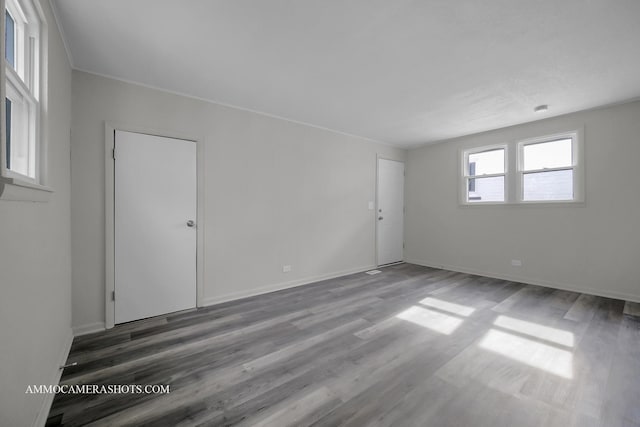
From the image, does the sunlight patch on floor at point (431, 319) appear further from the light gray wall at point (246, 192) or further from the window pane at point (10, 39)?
the window pane at point (10, 39)

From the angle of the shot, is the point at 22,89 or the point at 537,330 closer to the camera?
the point at 22,89

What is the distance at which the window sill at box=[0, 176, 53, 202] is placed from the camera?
99 cm

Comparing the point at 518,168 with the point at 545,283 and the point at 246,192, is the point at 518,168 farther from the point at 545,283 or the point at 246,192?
the point at 246,192

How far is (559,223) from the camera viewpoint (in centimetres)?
401

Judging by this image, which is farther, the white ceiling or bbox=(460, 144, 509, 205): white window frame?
bbox=(460, 144, 509, 205): white window frame

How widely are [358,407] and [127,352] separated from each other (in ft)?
6.47

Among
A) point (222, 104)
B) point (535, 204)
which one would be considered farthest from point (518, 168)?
point (222, 104)

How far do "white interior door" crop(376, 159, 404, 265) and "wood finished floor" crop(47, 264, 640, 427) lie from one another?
2159 millimetres

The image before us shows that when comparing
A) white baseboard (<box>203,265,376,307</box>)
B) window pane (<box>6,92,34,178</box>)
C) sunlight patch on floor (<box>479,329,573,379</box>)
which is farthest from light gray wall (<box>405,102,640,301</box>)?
window pane (<box>6,92,34,178</box>)

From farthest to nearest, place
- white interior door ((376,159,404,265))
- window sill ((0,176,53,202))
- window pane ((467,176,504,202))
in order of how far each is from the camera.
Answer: white interior door ((376,159,404,265)) → window pane ((467,176,504,202)) → window sill ((0,176,53,202))

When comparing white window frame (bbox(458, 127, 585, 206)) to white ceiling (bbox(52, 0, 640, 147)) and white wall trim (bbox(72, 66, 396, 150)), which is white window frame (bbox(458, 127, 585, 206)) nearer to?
white ceiling (bbox(52, 0, 640, 147))

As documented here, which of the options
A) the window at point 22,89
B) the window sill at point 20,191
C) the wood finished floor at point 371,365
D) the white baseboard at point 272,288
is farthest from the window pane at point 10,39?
the white baseboard at point 272,288

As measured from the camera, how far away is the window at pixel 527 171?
3.95 m

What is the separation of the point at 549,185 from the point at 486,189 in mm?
893
